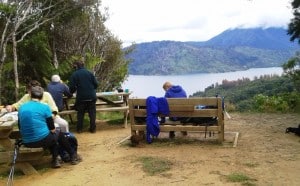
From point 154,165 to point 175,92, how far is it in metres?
2.39

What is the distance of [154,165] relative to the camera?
6637mm

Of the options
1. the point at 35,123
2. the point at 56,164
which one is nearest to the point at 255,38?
the point at 56,164

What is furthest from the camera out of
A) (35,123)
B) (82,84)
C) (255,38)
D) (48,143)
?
(255,38)

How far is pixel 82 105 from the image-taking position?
9766 millimetres

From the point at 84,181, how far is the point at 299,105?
878 cm

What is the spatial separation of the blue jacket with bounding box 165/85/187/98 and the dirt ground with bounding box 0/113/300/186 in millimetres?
849

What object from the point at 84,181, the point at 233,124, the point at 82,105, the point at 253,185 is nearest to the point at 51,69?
the point at 82,105

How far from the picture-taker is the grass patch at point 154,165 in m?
6.34

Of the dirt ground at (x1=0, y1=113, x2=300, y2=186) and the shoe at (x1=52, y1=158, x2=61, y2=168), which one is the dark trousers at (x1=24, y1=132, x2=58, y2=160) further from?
the dirt ground at (x1=0, y1=113, x2=300, y2=186)

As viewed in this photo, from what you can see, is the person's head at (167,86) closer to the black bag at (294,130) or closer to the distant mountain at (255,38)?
the black bag at (294,130)

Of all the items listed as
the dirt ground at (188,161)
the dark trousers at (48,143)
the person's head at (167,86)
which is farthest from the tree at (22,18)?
the dark trousers at (48,143)

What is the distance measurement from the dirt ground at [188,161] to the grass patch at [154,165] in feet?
0.28

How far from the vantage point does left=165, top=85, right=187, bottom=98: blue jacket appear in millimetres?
8664

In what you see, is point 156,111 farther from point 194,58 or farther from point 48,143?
point 194,58
